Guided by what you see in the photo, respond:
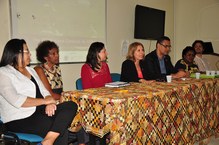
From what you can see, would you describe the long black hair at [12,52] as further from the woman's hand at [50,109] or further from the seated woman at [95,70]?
the seated woman at [95,70]

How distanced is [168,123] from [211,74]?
127 centimetres

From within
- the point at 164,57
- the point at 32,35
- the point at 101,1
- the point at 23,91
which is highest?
the point at 101,1

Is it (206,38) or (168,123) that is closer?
(168,123)

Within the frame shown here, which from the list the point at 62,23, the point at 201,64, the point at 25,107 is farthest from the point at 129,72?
the point at 201,64

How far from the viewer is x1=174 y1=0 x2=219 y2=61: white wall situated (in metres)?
5.54

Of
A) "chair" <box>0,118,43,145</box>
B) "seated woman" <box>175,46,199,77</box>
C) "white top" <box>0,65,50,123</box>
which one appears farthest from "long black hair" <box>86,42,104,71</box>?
"seated woman" <box>175,46,199,77</box>

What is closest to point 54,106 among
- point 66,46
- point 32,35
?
point 32,35

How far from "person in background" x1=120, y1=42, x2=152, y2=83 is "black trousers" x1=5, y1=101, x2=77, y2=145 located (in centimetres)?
111

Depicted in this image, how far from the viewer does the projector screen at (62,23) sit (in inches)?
123

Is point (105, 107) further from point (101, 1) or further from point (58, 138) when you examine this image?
point (101, 1)

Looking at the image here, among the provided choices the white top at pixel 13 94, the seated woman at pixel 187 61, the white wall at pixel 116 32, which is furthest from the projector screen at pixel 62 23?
the seated woman at pixel 187 61

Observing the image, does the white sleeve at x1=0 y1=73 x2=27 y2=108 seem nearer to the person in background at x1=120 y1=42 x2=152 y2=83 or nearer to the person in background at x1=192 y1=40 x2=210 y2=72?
the person in background at x1=120 y1=42 x2=152 y2=83

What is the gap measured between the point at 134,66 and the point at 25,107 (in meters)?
1.43

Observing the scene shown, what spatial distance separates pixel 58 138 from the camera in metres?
2.10
